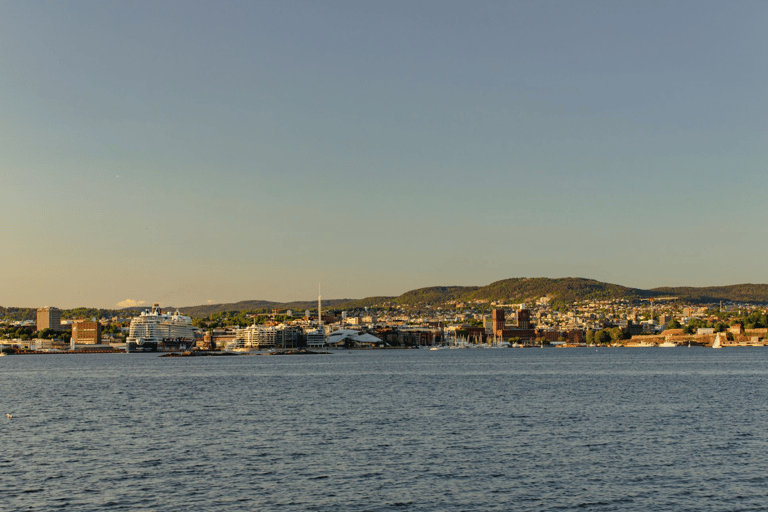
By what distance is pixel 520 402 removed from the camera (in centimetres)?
5034

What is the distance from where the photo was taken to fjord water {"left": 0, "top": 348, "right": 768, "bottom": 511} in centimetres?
2317

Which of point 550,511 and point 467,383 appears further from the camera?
point 467,383

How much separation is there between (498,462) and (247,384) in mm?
47950

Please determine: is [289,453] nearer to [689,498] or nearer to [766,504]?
[689,498]

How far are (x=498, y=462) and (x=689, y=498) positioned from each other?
729 cm

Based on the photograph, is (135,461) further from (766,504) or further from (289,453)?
(766,504)

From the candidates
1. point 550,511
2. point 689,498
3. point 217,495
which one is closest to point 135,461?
point 217,495

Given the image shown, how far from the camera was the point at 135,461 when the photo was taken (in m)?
29.1

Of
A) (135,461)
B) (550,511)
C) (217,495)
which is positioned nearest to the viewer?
(550,511)

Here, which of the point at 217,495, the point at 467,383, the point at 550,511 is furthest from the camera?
the point at 467,383

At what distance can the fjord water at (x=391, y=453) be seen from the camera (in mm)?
23172

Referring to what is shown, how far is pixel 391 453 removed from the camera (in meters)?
30.5

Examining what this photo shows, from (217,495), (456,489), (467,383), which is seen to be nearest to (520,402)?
(467,383)

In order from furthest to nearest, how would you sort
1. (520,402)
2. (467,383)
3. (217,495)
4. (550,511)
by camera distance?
1. (467,383)
2. (520,402)
3. (217,495)
4. (550,511)
